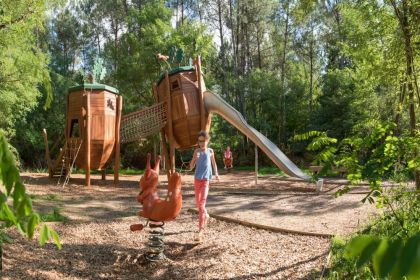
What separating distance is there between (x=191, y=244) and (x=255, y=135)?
4897 mm

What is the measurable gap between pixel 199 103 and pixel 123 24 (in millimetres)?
22883

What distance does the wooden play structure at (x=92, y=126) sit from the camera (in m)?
12.2

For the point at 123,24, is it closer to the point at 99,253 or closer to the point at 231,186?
the point at 231,186

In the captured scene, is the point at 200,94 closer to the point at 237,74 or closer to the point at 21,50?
the point at 21,50

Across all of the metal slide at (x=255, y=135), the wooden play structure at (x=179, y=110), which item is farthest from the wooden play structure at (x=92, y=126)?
the metal slide at (x=255, y=135)

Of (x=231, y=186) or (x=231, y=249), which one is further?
(x=231, y=186)

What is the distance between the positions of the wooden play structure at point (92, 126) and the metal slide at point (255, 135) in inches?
122

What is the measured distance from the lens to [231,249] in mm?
5047

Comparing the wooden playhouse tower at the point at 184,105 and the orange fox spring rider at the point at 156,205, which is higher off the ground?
the wooden playhouse tower at the point at 184,105

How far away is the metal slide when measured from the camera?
29.5 feet

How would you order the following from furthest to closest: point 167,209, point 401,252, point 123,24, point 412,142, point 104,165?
point 123,24 → point 104,165 → point 167,209 → point 412,142 → point 401,252

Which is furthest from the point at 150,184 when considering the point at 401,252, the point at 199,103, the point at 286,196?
the point at 199,103

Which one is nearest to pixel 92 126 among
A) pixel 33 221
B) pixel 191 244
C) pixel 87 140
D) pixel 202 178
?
pixel 87 140

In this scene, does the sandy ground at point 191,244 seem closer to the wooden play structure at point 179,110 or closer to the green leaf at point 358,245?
the wooden play structure at point 179,110
